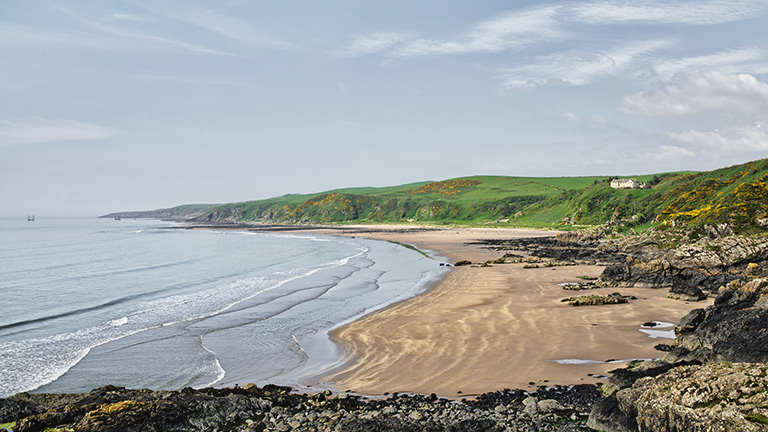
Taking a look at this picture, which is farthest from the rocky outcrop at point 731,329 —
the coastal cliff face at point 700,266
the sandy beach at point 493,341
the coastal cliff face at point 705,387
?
the coastal cliff face at point 700,266

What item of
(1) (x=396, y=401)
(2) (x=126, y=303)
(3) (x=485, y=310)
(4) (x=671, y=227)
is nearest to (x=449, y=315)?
(3) (x=485, y=310)

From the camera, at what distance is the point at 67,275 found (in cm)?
4131

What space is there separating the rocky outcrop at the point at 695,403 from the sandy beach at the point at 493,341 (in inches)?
144

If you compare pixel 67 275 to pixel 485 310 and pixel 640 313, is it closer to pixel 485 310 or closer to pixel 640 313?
pixel 485 310

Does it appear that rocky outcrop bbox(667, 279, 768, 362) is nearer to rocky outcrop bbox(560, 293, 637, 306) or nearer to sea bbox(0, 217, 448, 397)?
rocky outcrop bbox(560, 293, 637, 306)

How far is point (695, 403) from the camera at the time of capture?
25.9 feet

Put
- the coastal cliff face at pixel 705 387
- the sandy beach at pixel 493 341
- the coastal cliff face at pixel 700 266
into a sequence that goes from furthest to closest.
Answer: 1. the coastal cliff face at pixel 700 266
2. the sandy beach at pixel 493 341
3. the coastal cliff face at pixel 705 387

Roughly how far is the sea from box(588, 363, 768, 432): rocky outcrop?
7969mm

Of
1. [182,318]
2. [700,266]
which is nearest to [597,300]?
[700,266]

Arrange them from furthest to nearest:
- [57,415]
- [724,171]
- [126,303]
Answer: [724,171] < [126,303] < [57,415]

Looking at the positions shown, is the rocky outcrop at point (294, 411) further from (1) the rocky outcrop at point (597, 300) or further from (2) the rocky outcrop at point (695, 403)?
(1) the rocky outcrop at point (597, 300)

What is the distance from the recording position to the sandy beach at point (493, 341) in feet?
44.5

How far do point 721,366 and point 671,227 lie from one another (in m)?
38.4

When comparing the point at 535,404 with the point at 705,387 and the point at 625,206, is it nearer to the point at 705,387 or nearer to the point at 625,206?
the point at 705,387
